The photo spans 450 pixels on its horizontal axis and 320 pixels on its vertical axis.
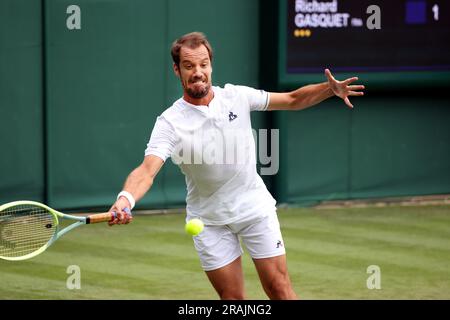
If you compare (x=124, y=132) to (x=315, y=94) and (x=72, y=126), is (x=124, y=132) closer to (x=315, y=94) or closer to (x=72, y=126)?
(x=72, y=126)

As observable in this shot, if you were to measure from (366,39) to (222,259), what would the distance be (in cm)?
702

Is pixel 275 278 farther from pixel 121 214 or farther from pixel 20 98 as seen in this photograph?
pixel 20 98

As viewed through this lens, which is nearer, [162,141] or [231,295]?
[162,141]

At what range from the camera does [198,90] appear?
6.69m

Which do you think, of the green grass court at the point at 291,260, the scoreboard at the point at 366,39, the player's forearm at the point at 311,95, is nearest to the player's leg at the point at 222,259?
the player's forearm at the point at 311,95

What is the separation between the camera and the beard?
6.69 m

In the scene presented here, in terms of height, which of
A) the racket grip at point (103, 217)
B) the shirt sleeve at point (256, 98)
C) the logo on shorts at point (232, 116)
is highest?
the shirt sleeve at point (256, 98)

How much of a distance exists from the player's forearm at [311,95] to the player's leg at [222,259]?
2.87ft

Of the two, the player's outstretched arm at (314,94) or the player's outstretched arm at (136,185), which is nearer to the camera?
the player's outstretched arm at (136,185)

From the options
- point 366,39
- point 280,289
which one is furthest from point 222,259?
point 366,39

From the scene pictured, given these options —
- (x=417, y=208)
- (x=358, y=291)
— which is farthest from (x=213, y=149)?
(x=417, y=208)

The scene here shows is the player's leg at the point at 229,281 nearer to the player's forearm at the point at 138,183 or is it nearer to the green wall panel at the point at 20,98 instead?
the player's forearm at the point at 138,183

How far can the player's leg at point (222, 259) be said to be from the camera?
6.82 m

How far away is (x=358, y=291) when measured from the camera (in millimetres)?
9250
